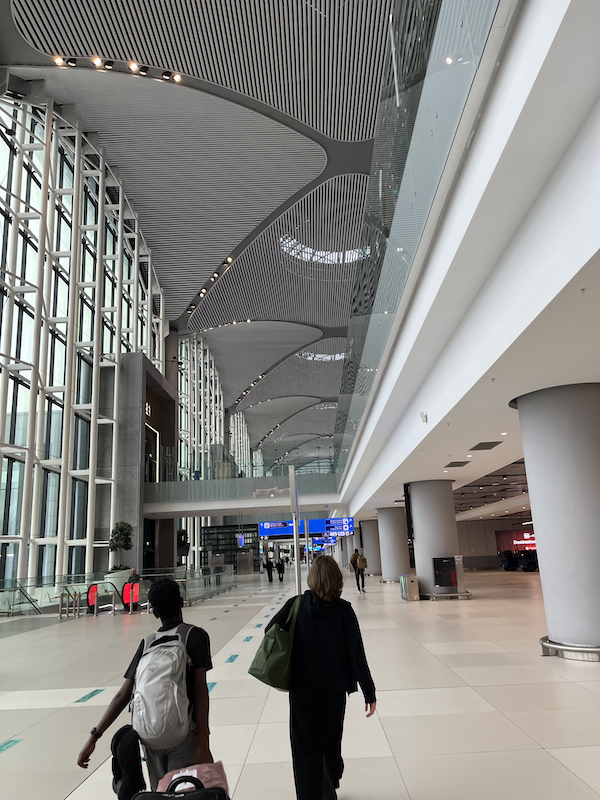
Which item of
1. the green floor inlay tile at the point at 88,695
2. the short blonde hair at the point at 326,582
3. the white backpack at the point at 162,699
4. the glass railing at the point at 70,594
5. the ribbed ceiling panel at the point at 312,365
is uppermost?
the ribbed ceiling panel at the point at 312,365

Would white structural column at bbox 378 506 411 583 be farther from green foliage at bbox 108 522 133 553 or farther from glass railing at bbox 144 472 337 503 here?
green foliage at bbox 108 522 133 553

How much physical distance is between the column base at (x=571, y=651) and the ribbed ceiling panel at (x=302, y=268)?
70.9 ft

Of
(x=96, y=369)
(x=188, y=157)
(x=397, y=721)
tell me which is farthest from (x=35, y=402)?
(x=397, y=721)

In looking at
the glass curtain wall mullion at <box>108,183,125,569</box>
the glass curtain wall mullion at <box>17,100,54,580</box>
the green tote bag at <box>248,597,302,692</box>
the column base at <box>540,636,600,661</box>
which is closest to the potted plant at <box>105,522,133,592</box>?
the glass curtain wall mullion at <box>108,183,125,569</box>

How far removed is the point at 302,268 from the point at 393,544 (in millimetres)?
14945

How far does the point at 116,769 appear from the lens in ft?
7.77

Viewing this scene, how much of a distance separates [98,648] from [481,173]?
29.9 ft

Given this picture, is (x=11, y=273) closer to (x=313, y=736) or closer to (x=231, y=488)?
(x=231, y=488)

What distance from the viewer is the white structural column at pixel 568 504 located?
726 centimetres

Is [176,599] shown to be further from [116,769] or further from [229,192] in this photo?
[229,192]

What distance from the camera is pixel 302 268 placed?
31750 millimetres

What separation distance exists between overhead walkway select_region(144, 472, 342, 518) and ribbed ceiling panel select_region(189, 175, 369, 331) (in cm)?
1056

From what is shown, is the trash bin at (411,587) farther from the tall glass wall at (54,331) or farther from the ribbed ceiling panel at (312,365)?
the ribbed ceiling panel at (312,365)

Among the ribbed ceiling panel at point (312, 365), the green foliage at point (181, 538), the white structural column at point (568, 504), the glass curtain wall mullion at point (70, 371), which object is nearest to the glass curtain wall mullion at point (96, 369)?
the glass curtain wall mullion at point (70, 371)
